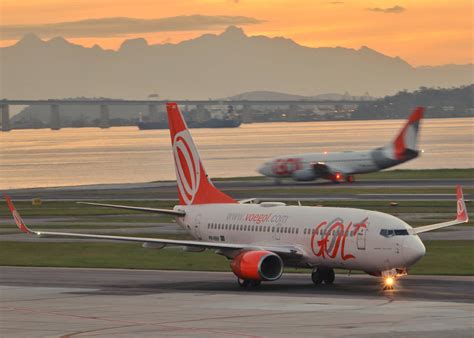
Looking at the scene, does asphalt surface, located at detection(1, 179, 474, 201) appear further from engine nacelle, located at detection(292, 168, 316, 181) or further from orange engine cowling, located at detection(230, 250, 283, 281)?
orange engine cowling, located at detection(230, 250, 283, 281)

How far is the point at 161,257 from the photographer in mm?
65625

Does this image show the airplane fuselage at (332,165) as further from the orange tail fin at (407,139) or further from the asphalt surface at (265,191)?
the asphalt surface at (265,191)

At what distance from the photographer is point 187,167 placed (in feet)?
192

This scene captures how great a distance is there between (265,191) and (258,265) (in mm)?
76397

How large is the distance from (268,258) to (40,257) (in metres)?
21.1

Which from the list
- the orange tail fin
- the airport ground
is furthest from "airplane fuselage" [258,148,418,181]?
the airport ground

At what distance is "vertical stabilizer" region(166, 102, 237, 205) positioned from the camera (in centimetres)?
5781

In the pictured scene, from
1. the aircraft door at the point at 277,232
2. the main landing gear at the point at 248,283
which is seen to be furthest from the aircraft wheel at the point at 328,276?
the main landing gear at the point at 248,283

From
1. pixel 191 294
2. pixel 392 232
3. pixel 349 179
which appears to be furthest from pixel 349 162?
pixel 191 294

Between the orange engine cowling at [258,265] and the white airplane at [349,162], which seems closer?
the orange engine cowling at [258,265]

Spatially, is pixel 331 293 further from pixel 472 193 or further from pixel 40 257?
pixel 472 193

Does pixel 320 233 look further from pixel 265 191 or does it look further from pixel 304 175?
pixel 304 175

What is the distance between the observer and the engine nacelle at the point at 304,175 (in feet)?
464

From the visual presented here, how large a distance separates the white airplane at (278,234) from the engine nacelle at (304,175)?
83.2 metres
